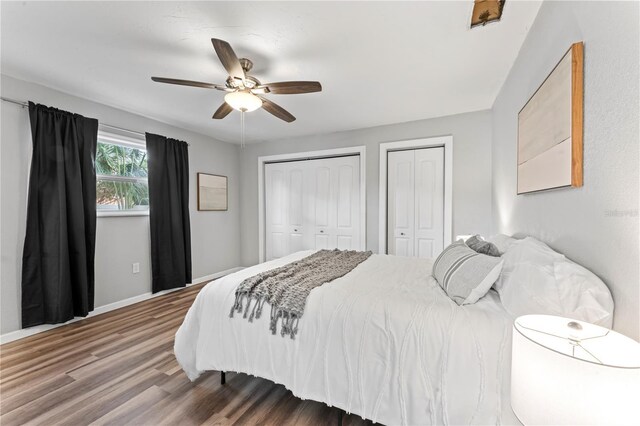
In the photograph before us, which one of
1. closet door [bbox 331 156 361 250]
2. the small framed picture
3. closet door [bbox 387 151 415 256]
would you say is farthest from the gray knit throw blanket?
the small framed picture

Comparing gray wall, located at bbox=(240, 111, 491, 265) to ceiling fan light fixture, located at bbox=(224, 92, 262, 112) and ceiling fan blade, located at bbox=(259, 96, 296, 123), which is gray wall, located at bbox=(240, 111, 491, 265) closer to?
ceiling fan blade, located at bbox=(259, 96, 296, 123)

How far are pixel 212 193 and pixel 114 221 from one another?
1.47 m

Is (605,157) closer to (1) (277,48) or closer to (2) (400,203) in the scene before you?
(1) (277,48)

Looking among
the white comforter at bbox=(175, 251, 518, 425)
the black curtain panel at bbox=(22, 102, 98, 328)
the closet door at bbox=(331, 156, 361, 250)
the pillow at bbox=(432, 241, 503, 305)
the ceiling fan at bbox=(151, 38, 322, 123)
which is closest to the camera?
the white comforter at bbox=(175, 251, 518, 425)

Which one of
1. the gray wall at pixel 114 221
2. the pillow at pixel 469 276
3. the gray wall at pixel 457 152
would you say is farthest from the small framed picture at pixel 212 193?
the pillow at pixel 469 276

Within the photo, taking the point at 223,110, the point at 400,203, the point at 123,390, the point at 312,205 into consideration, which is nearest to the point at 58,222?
the point at 123,390

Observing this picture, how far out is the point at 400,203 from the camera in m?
3.79

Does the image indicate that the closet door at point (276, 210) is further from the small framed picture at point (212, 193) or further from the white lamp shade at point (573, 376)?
the white lamp shade at point (573, 376)

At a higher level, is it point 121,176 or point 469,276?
point 121,176

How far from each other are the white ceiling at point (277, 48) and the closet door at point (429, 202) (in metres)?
0.76

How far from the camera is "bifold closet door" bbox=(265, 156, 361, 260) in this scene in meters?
4.14

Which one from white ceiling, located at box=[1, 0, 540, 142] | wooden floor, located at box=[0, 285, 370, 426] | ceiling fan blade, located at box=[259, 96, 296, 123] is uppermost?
white ceiling, located at box=[1, 0, 540, 142]

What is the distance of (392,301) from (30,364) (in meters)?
2.79

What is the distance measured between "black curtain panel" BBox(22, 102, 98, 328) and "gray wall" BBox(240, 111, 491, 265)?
276 cm
